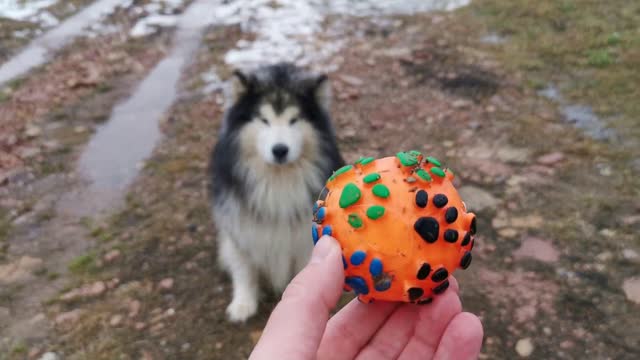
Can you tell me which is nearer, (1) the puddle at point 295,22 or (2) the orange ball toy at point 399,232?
(2) the orange ball toy at point 399,232

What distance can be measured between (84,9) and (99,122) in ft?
15.1

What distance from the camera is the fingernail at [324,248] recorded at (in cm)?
179

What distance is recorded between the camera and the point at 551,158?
4930 millimetres

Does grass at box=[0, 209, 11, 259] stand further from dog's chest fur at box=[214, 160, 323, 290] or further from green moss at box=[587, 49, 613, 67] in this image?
green moss at box=[587, 49, 613, 67]

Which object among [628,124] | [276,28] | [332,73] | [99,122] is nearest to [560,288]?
[628,124]

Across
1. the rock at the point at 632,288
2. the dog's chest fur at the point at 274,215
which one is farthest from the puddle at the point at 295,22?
the rock at the point at 632,288

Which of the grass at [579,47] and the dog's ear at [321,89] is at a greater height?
the dog's ear at [321,89]

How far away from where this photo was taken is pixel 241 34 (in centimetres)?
876

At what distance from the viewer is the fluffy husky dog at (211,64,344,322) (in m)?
3.47

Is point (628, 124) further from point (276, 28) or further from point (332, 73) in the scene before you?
point (276, 28)

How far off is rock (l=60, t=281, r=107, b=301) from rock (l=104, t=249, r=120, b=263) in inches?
10.4

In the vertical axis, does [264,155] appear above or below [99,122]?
above

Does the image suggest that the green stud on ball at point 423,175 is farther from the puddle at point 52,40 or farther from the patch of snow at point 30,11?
the patch of snow at point 30,11

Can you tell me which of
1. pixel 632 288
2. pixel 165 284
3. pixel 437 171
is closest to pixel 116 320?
pixel 165 284
